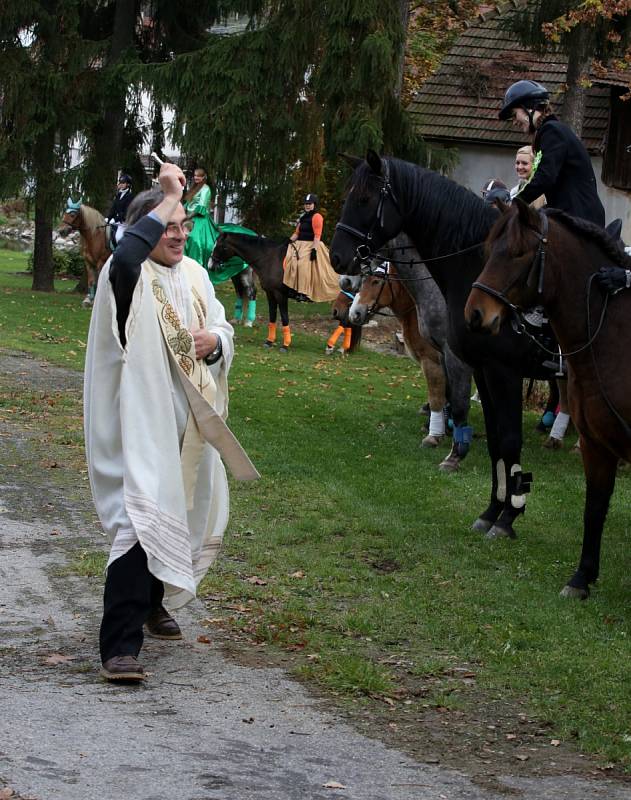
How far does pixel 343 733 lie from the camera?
5.01m

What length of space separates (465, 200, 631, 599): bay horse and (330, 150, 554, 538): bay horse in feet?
6.08

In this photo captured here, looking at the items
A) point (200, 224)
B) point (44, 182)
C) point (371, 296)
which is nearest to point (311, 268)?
point (200, 224)

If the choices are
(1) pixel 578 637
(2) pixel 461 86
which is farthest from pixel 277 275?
(1) pixel 578 637

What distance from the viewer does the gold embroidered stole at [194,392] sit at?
18.7 feet

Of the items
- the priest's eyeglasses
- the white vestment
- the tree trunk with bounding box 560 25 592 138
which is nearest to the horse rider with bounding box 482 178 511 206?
the priest's eyeglasses

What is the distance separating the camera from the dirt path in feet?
14.2

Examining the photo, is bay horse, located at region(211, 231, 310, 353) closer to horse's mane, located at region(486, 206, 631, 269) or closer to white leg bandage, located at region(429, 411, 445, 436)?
white leg bandage, located at region(429, 411, 445, 436)

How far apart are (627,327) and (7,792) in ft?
14.0

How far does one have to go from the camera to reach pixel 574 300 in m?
7.03

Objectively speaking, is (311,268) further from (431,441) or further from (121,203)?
(431,441)

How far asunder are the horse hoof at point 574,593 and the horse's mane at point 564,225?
1873 mm

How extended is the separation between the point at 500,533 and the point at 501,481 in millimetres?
419

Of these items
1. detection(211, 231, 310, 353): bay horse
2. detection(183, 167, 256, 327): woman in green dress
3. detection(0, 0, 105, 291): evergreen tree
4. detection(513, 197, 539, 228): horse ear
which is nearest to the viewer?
detection(513, 197, 539, 228): horse ear

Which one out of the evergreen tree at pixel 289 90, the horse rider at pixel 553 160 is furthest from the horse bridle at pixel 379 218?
the evergreen tree at pixel 289 90
